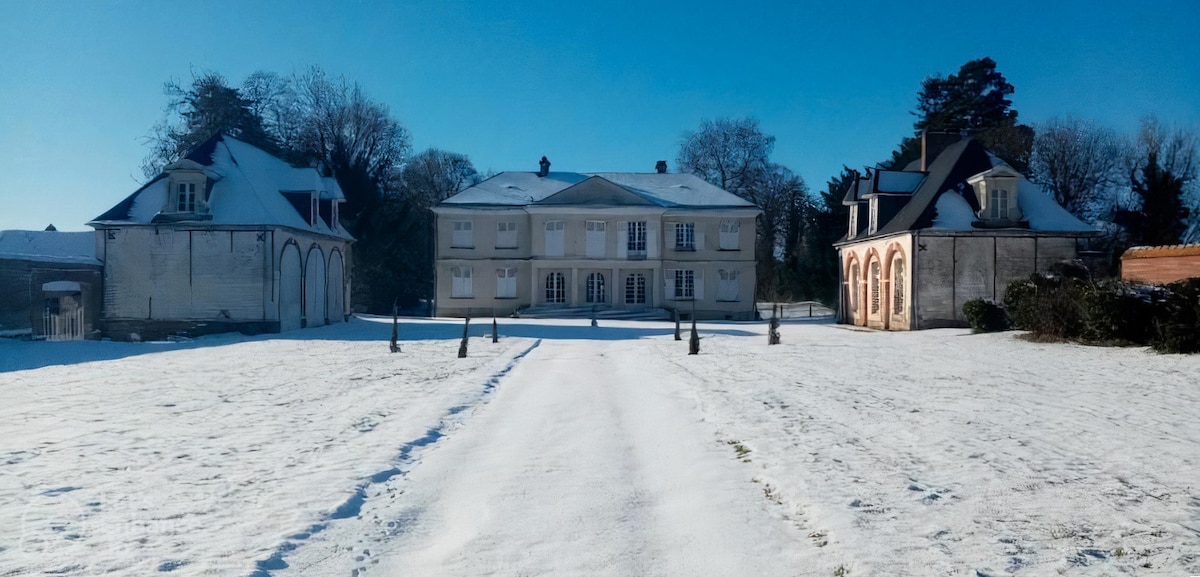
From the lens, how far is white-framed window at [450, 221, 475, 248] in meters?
41.3

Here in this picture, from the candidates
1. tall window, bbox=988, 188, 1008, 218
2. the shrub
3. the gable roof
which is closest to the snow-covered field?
the shrub

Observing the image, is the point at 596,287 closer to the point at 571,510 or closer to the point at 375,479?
the point at 375,479

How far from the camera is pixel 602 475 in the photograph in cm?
649

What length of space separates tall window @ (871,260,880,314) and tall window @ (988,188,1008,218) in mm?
4900

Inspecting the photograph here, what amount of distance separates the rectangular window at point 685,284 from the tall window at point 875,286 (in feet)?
35.3

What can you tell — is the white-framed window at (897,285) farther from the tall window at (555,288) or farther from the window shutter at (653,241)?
the tall window at (555,288)

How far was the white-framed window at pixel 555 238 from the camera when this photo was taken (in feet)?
133

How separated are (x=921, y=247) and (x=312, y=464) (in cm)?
2495

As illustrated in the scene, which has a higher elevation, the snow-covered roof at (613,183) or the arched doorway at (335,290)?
the snow-covered roof at (613,183)

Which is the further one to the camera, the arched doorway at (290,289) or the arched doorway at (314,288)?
the arched doorway at (314,288)

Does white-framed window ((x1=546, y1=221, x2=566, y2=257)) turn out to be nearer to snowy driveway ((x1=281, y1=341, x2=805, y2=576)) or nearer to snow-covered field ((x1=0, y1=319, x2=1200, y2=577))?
snow-covered field ((x1=0, y1=319, x2=1200, y2=577))

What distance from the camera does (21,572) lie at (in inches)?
166

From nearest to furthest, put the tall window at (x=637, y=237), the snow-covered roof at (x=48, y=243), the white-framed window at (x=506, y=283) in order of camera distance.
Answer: the snow-covered roof at (x=48, y=243) → the tall window at (x=637, y=237) → the white-framed window at (x=506, y=283)

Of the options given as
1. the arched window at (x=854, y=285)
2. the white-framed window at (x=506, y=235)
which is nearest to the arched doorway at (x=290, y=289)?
the white-framed window at (x=506, y=235)
